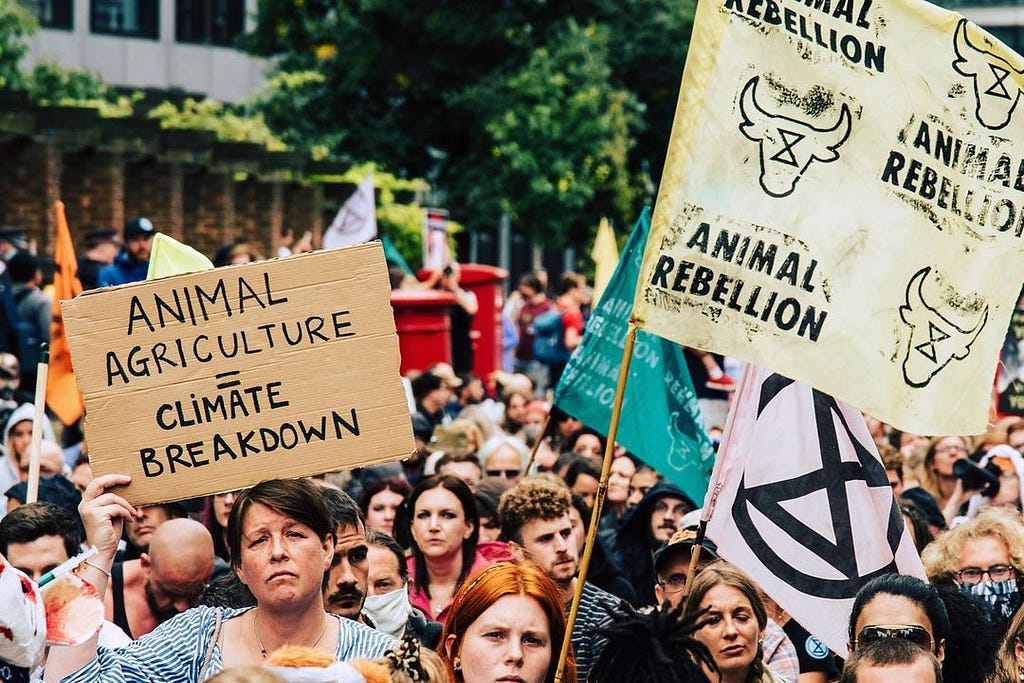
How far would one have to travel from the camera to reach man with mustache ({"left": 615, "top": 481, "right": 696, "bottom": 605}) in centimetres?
962

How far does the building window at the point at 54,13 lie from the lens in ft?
139

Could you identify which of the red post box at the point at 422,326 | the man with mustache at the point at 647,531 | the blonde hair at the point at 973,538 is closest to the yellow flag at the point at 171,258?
the blonde hair at the point at 973,538

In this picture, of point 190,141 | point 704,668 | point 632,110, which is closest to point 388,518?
point 704,668

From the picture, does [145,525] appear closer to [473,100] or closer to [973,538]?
[973,538]

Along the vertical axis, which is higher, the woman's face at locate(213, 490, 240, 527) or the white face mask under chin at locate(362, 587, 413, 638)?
the white face mask under chin at locate(362, 587, 413, 638)

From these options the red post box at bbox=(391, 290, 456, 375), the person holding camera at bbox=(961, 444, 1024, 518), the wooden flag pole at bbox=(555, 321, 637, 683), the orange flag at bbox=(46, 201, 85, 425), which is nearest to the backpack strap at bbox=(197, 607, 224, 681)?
the wooden flag pole at bbox=(555, 321, 637, 683)

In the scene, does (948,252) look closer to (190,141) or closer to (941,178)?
(941,178)

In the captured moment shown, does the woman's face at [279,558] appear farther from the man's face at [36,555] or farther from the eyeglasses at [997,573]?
the eyeglasses at [997,573]

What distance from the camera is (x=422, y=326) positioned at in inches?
741

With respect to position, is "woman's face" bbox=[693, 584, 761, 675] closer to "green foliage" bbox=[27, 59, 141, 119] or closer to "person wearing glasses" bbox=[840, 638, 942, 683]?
"person wearing glasses" bbox=[840, 638, 942, 683]

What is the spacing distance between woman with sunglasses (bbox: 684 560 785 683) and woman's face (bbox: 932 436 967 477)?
503 cm

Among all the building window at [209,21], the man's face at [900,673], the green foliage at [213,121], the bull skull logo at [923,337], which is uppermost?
the bull skull logo at [923,337]

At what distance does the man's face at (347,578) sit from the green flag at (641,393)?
2254 millimetres

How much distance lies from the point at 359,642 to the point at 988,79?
260cm
